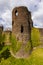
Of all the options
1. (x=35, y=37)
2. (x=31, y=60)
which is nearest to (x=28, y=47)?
(x=35, y=37)

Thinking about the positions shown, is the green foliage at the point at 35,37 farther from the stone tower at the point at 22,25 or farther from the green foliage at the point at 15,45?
the green foliage at the point at 15,45

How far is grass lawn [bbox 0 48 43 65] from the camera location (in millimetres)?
A: 26253

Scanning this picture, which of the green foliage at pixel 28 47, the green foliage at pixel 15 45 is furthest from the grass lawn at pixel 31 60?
the green foliage at pixel 15 45

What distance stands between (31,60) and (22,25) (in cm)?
450

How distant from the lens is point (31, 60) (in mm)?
26812

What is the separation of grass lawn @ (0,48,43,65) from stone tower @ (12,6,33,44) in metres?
1.99

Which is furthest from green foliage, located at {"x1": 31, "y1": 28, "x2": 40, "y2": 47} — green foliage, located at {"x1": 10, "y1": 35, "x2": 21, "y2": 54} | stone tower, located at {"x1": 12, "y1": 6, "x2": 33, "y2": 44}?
green foliage, located at {"x1": 10, "y1": 35, "x2": 21, "y2": 54}

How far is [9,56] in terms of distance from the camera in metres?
28.4

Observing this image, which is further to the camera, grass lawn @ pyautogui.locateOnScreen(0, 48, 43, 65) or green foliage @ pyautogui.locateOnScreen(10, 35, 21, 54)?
green foliage @ pyautogui.locateOnScreen(10, 35, 21, 54)

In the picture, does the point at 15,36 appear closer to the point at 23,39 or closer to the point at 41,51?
the point at 23,39

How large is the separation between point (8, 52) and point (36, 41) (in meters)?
3.54

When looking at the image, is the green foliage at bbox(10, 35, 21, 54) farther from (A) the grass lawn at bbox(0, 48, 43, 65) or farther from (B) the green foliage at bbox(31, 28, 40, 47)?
(B) the green foliage at bbox(31, 28, 40, 47)

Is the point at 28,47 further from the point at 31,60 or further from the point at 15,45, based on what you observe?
the point at 31,60

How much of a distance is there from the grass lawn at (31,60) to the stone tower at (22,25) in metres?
1.99
